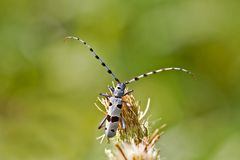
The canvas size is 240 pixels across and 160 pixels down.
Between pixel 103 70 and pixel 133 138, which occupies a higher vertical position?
pixel 103 70

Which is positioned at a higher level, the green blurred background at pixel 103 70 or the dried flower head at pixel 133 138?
the green blurred background at pixel 103 70

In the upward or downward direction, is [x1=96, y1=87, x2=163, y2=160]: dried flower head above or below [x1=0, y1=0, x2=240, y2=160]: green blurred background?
below

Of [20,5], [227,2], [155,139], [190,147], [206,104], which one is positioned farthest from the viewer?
[20,5]

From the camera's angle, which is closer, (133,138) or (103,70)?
(133,138)

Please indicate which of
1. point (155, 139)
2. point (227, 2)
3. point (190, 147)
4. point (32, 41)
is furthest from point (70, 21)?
point (155, 139)

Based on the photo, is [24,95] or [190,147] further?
[24,95]

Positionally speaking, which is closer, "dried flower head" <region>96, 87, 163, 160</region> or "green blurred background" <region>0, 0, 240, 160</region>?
"dried flower head" <region>96, 87, 163, 160</region>

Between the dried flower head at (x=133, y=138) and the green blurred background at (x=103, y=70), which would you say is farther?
the green blurred background at (x=103, y=70)

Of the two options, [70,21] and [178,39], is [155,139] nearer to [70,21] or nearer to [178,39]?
[178,39]
